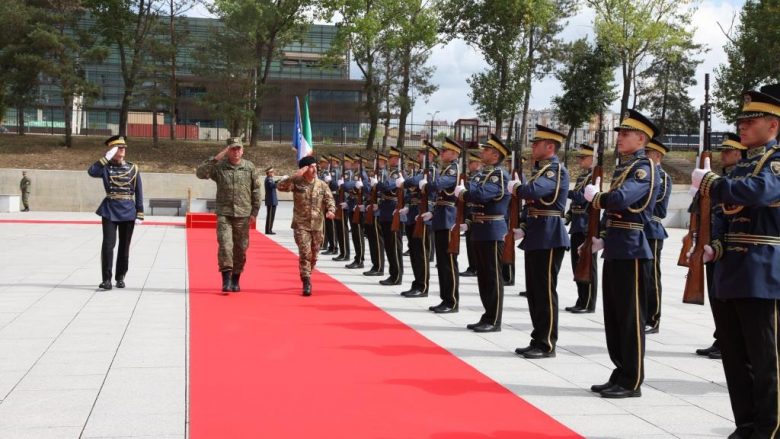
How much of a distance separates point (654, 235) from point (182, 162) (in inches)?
1290

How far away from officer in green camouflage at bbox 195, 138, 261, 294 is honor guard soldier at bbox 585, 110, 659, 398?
5343mm

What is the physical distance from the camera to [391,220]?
39.5 feet

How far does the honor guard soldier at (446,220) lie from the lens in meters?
9.18

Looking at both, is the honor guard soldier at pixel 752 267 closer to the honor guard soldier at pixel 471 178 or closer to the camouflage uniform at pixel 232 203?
the honor guard soldier at pixel 471 178

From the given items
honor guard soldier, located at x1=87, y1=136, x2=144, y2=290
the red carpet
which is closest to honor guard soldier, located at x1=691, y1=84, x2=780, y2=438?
A: the red carpet

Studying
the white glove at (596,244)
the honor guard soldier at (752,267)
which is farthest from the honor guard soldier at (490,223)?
the honor guard soldier at (752,267)

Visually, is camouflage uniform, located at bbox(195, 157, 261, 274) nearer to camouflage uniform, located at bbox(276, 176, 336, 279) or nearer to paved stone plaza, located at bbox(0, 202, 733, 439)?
camouflage uniform, located at bbox(276, 176, 336, 279)

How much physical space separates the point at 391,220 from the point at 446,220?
251cm

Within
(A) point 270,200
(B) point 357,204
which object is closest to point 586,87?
(A) point 270,200

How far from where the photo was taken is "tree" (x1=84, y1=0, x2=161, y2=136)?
3909cm

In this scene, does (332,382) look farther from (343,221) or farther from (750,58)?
(750,58)

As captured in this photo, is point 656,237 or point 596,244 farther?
point 656,237

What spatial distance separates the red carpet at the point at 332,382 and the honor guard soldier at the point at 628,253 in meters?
0.84

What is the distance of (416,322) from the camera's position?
8.62 metres
